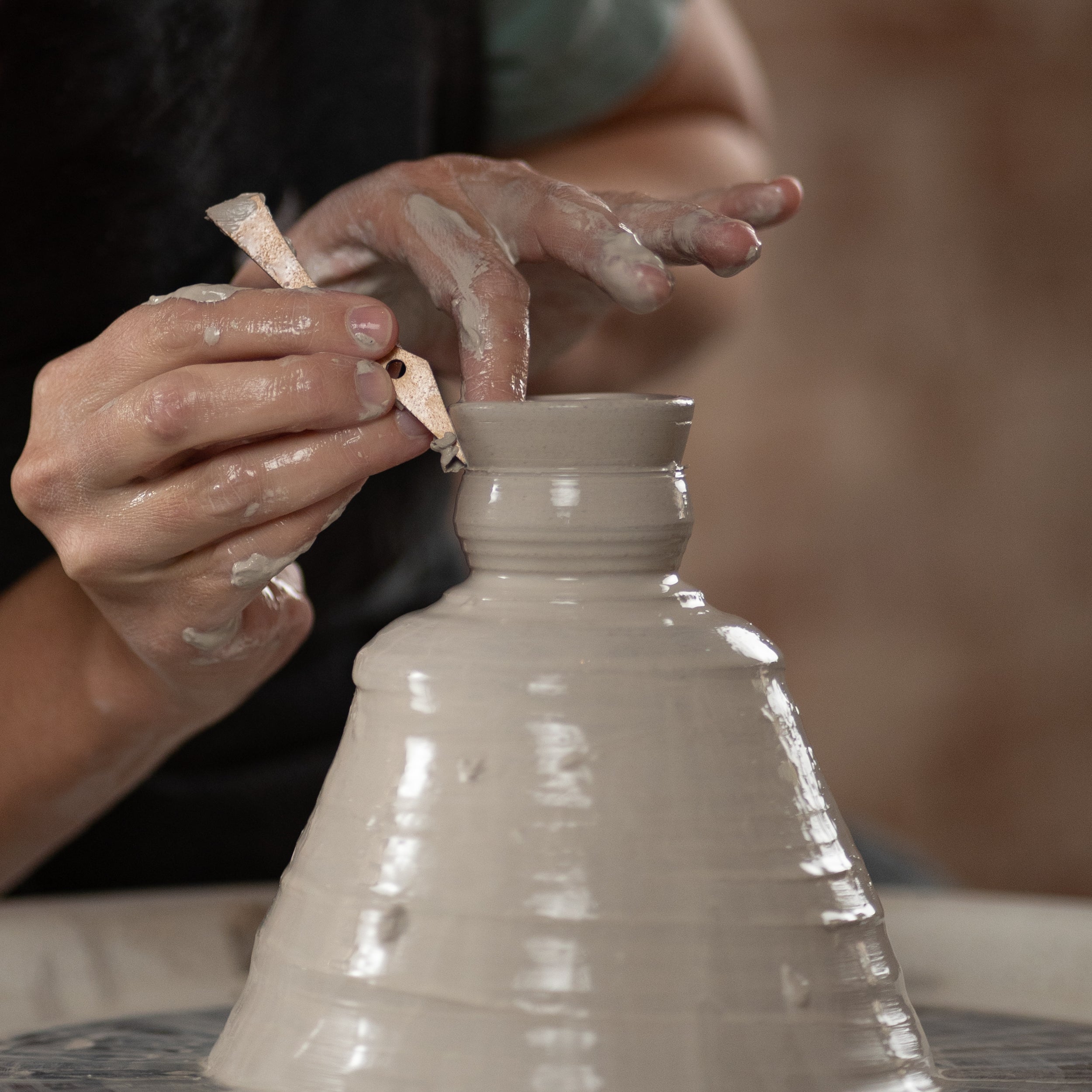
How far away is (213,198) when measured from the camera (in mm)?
956

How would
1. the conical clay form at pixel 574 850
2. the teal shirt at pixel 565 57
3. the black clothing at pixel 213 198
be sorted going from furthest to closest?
the teal shirt at pixel 565 57, the black clothing at pixel 213 198, the conical clay form at pixel 574 850

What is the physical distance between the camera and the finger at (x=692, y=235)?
1.77ft

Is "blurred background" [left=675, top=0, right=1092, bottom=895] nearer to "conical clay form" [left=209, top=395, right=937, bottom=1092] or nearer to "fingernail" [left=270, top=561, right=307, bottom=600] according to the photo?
"fingernail" [left=270, top=561, right=307, bottom=600]

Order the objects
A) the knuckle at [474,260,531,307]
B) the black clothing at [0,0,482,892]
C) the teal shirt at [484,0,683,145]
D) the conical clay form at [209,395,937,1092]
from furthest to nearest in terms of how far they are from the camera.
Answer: the teal shirt at [484,0,683,145]
the black clothing at [0,0,482,892]
the knuckle at [474,260,531,307]
the conical clay form at [209,395,937,1092]

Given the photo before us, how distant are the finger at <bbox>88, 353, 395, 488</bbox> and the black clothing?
364 millimetres

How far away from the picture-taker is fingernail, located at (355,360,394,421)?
530 millimetres

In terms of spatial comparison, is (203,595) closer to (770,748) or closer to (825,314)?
(770,748)

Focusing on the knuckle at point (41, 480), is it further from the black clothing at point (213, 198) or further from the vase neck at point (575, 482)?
the black clothing at point (213, 198)

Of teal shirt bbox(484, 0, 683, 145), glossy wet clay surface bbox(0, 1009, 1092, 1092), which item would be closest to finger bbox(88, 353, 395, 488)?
glossy wet clay surface bbox(0, 1009, 1092, 1092)

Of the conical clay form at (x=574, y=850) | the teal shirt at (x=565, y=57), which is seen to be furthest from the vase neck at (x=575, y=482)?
the teal shirt at (x=565, y=57)

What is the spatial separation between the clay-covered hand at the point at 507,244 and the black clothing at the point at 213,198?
0.27 meters

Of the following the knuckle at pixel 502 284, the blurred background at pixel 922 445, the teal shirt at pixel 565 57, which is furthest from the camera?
the blurred background at pixel 922 445

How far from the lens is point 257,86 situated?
979 mm

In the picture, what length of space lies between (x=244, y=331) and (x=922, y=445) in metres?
2.04
